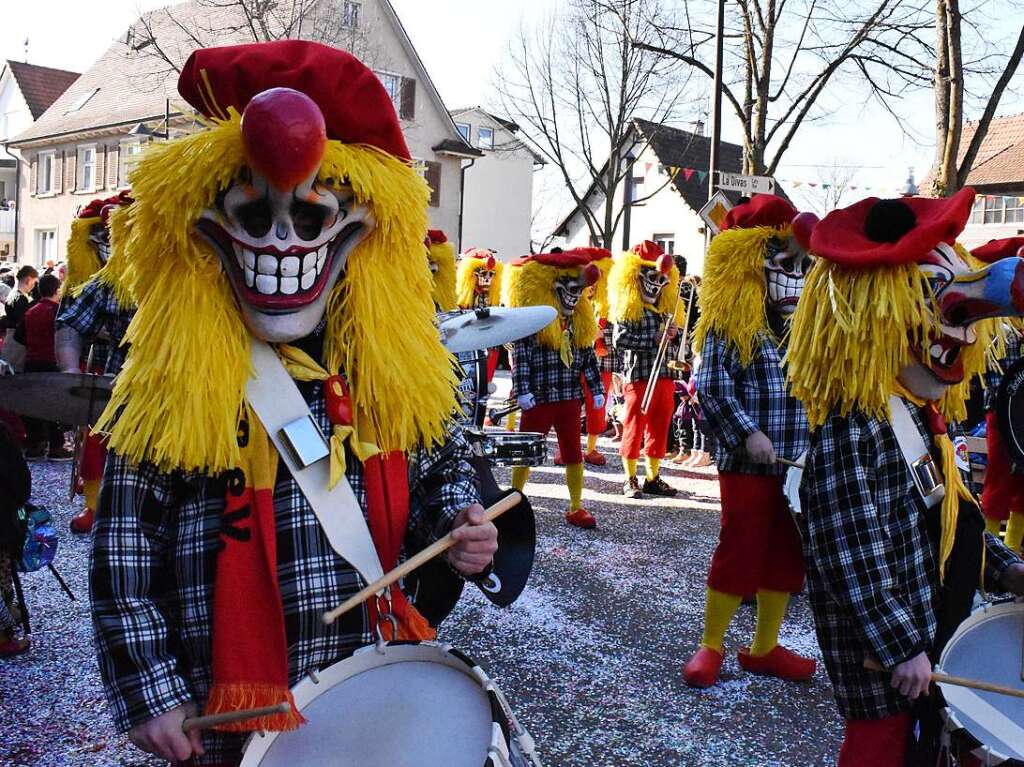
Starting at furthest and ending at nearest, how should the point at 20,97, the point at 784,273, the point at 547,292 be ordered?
the point at 20,97 → the point at 547,292 → the point at 784,273

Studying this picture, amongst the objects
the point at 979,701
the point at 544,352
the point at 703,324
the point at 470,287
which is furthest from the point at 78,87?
the point at 979,701

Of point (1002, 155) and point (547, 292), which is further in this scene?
point (1002, 155)

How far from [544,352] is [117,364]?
10.3 ft

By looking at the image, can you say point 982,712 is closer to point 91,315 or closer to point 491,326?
point 491,326

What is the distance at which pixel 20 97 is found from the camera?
36.7 metres

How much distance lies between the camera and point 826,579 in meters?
2.47

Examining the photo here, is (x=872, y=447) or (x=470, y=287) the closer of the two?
(x=872, y=447)

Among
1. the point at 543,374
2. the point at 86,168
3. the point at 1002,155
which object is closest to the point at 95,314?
the point at 543,374

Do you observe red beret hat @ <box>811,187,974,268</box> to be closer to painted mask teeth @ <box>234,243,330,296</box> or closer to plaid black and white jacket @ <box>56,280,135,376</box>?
painted mask teeth @ <box>234,243,330,296</box>

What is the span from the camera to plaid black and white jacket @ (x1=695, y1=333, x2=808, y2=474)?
4070 mm

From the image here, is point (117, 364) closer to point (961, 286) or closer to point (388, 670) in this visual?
point (388, 670)

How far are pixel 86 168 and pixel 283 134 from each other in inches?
1291

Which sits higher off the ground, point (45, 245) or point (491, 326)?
point (45, 245)

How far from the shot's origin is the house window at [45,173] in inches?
1292
